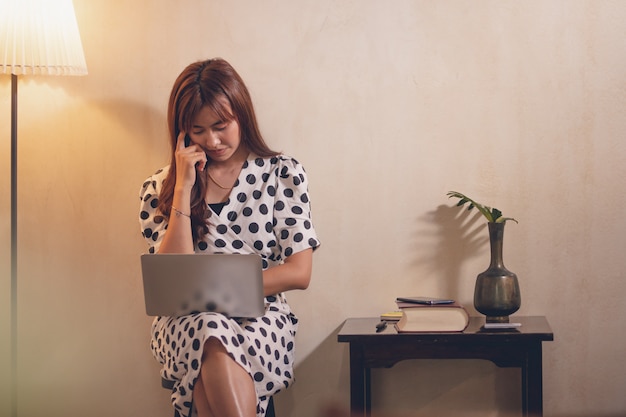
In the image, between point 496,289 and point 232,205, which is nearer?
point 496,289

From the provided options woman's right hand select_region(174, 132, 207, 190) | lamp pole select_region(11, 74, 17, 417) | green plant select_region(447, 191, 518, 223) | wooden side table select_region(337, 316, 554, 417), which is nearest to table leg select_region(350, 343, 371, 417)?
wooden side table select_region(337, 316, 554, 417)

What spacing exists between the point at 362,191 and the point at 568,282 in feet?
2.24

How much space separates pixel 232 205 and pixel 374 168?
469mm

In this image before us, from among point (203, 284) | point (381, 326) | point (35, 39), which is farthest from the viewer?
point (35, 39)

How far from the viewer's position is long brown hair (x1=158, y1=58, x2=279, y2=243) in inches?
89.4

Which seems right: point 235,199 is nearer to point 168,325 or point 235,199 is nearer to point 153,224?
point 153,224

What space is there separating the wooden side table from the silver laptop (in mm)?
308

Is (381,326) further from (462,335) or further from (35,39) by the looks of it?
(35,39)

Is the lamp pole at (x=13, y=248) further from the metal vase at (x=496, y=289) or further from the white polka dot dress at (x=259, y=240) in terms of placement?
the metal vase at (x=496, y=289)

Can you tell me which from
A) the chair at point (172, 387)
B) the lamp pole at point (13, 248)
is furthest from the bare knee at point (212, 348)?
the lamp pole at point (13, 248)

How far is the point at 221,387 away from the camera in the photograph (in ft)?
6.17

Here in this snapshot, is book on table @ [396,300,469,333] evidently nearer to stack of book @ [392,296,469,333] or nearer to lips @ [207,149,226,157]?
stack of book @ [392,296,469,333]

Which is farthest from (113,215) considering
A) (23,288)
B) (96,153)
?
(23,288)

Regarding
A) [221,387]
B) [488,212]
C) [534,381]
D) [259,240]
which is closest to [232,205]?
[259,240]
